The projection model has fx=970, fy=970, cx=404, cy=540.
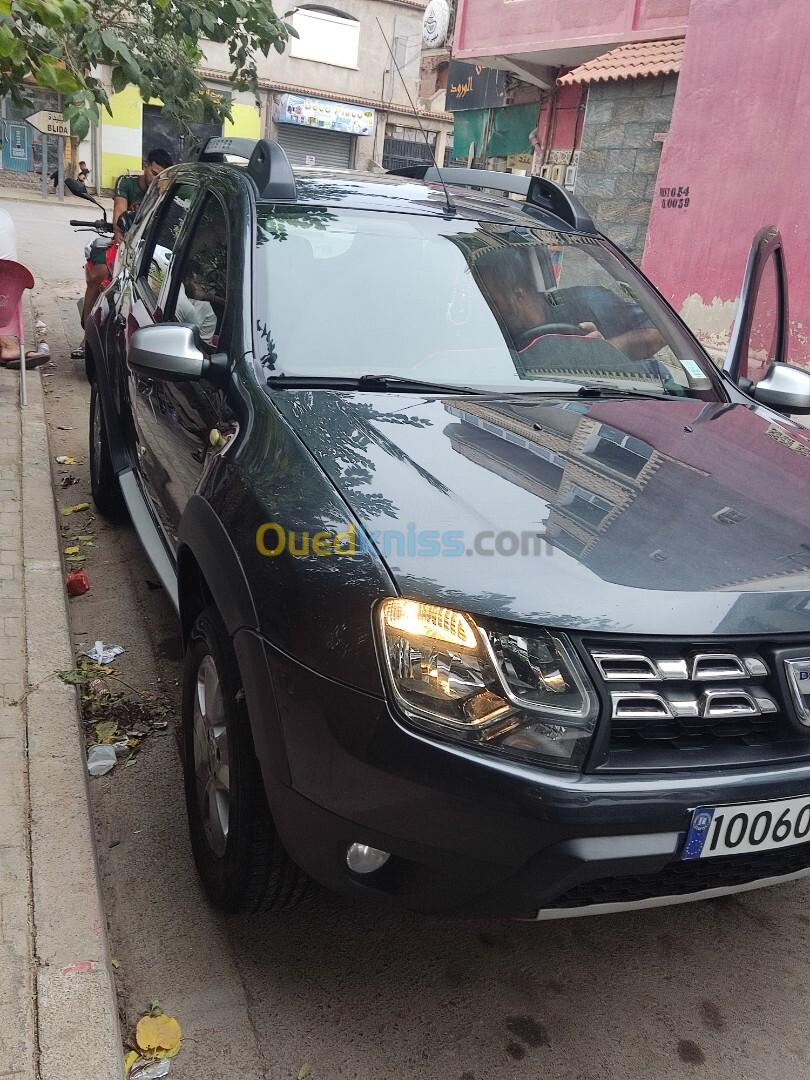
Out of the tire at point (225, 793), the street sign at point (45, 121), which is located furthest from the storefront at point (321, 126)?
the tire at point (225, 793)

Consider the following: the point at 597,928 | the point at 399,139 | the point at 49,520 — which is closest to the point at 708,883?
the point at 597,928

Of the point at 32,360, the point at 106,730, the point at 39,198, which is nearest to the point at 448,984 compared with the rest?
the point at 106,730

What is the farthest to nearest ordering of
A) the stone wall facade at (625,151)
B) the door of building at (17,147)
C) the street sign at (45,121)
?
the door of building at (17,147), the stone wall facade at (625,151), the street sign at (45,121)

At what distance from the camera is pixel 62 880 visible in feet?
7.75

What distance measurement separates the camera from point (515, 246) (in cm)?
325

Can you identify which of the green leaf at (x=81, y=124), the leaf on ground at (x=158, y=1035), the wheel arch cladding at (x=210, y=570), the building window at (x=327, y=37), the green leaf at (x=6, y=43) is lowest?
the leaf on ground at (x=158, y=1035)

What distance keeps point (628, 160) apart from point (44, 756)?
12.7m

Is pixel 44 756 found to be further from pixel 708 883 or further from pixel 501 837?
pixel 708 883

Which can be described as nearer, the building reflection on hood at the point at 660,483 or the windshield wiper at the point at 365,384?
the building reflection on hood at the point at 660,483

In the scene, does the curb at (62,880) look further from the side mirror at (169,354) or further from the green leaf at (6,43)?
the green leaf at (6,43)

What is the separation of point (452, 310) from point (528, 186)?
47.4 inches

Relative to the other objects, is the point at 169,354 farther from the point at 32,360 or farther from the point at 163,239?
the point at 32,360

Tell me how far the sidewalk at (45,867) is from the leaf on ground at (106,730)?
0.17 metres

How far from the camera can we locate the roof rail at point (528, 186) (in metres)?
3.64
